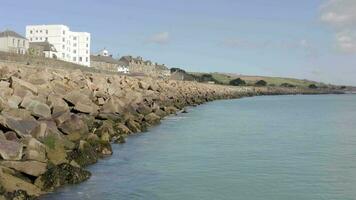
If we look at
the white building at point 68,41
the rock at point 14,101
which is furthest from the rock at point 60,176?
the white building at point 68,41

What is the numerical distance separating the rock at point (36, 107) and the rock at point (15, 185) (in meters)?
6.09

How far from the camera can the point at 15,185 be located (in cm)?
1256

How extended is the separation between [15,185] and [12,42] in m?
83.1

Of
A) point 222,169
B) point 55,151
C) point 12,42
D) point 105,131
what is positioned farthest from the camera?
point 12,42

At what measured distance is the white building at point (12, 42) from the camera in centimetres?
8785

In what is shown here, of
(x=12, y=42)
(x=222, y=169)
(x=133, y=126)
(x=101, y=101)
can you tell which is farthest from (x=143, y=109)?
(x=12, y=42)

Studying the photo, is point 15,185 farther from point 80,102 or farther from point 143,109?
point 143,109

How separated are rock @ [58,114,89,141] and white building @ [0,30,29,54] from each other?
231 feet

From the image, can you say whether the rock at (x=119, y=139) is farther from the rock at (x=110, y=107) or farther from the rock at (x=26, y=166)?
the rock at (x=26, y=166)

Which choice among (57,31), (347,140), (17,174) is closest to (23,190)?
(17,174)

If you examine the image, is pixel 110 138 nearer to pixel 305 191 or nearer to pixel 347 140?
pixel 305 191

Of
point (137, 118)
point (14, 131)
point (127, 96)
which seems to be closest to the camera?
point (14, 131)

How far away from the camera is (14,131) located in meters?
15.6

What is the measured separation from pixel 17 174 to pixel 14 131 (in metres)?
2.62
